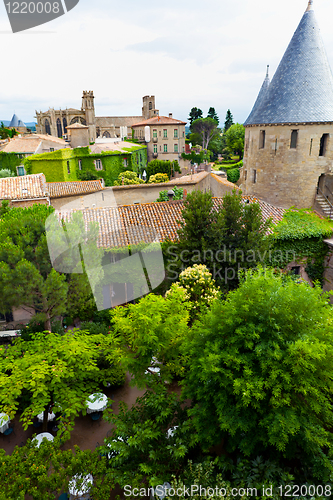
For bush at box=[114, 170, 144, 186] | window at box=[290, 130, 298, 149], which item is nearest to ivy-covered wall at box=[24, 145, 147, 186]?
bush at box=[114, 170, 144, 186]

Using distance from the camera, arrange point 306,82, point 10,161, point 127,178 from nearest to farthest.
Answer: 1. point 306,82
2. point 10,161
3. point 127,178

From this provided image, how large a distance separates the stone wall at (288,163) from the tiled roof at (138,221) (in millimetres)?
1522

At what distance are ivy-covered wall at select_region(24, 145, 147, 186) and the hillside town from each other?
16467mm

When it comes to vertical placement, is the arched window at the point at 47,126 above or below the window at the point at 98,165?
above

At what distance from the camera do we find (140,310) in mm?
10109

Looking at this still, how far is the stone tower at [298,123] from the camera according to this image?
1961 cm

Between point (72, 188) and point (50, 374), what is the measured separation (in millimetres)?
24279

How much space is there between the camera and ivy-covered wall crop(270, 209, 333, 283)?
1906cm

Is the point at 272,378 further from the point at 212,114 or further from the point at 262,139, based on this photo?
the point at 212,114

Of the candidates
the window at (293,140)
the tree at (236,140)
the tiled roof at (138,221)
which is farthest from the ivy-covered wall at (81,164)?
the tree at (236,140)

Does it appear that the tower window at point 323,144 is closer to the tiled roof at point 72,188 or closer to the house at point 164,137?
the tiled roof at point 72,188

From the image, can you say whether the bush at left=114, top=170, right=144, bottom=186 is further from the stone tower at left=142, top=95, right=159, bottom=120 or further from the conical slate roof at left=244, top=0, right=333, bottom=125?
the stone tower at left=142, top=95, right=159, bottom=120

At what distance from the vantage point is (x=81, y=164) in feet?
148

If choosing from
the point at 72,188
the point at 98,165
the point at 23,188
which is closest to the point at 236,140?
the point at 98,165
